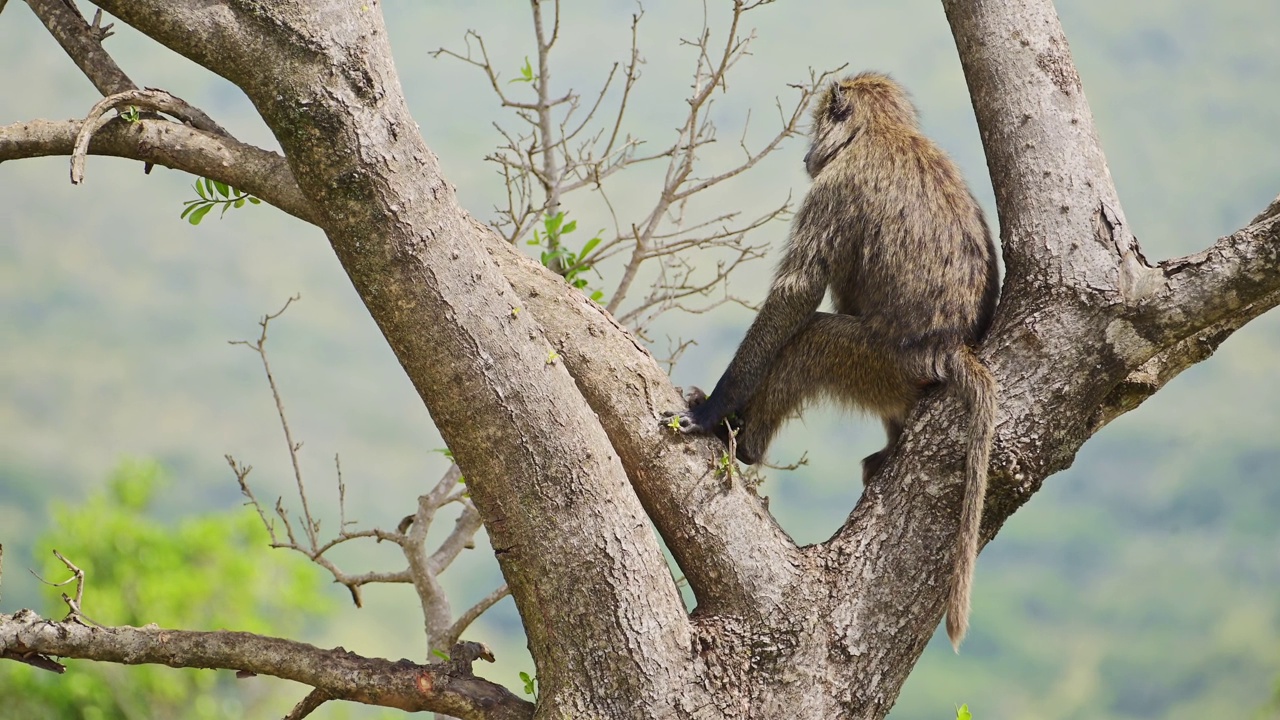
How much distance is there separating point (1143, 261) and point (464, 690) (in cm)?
210

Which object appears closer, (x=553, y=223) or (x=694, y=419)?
(x=694, y=419)

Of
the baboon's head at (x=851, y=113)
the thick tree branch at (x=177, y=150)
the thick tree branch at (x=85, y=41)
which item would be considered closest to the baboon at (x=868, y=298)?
the baboon's head at (x=851, y=113)

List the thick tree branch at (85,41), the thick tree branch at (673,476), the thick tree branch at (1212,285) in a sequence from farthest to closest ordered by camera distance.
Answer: the thick tree branch at (85,41) → the thick tree branch at (673,476) → the thick tree branch at (1212,285)

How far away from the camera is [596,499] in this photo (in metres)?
2.80

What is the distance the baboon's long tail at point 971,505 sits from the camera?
2873mm

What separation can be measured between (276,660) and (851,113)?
2.47 m

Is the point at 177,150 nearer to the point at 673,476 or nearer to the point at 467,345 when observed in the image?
the point at 467,345

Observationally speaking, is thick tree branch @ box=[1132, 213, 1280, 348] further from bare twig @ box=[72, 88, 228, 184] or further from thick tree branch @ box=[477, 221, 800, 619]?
bare twig @ box=[72, 88, 228, 184]

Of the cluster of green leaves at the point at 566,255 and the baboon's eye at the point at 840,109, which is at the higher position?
the baboon's eye at the point at 840,109

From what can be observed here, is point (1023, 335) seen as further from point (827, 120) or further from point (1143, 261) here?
point (827, 120)

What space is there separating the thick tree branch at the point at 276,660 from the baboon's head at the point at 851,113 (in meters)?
2.03

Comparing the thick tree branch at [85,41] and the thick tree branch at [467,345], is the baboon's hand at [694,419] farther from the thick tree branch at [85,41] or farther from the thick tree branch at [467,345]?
the thick tree branch at [85,41]

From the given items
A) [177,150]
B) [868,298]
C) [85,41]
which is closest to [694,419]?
[868,298]

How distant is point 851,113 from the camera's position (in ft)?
12.7
